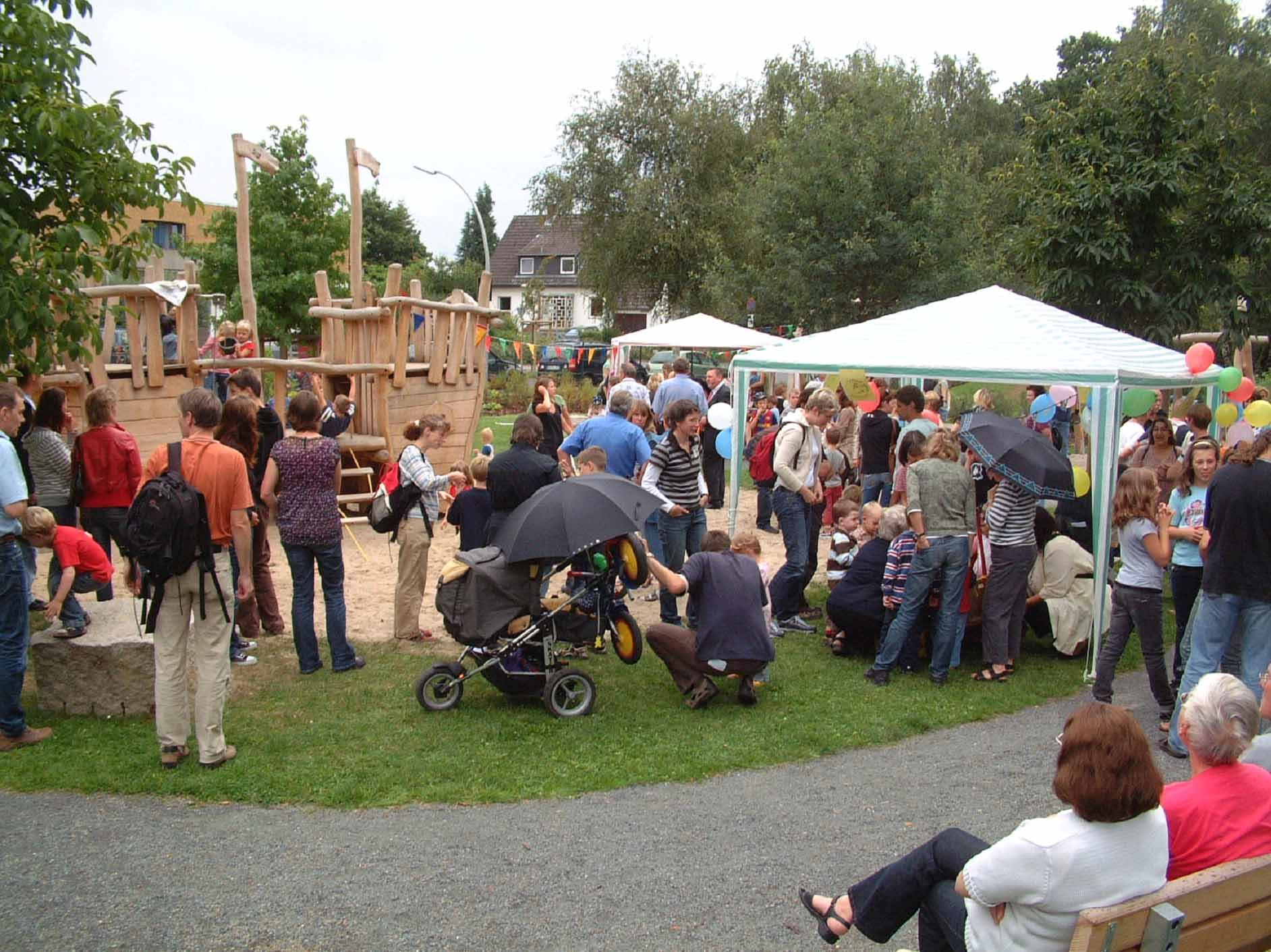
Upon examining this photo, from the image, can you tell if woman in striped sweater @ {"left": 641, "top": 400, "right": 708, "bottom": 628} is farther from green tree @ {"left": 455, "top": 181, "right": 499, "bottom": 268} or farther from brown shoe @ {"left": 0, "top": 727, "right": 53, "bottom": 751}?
green tree @ {"left": 455, "top": 181, "right": 499, "bottom": 268}

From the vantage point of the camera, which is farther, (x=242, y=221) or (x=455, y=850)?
(x=242, y=221)

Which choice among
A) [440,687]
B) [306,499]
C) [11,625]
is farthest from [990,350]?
[11,625]

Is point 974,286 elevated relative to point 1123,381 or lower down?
elevated

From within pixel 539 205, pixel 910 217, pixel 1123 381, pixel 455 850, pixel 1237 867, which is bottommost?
pixel 455 850

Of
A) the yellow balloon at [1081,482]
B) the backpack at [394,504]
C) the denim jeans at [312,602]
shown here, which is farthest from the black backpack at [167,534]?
the yellow balloon at [1081,482]

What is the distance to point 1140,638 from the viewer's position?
6430mm

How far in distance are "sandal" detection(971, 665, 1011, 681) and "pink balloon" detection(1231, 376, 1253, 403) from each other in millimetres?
4348

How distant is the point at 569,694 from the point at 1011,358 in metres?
A: 4.20

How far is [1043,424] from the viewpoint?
39.8 feet

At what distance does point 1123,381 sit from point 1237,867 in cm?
497

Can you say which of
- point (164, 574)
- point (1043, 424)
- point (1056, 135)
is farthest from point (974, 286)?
point (164, 574)

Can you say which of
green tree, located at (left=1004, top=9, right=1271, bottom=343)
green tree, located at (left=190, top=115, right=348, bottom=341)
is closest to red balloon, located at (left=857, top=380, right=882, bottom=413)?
green tree, located at (left=1004, top=9, right=1271, bottom=343)

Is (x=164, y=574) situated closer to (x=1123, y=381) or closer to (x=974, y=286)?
(x=1123, y=381)

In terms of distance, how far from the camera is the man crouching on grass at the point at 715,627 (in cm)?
632
